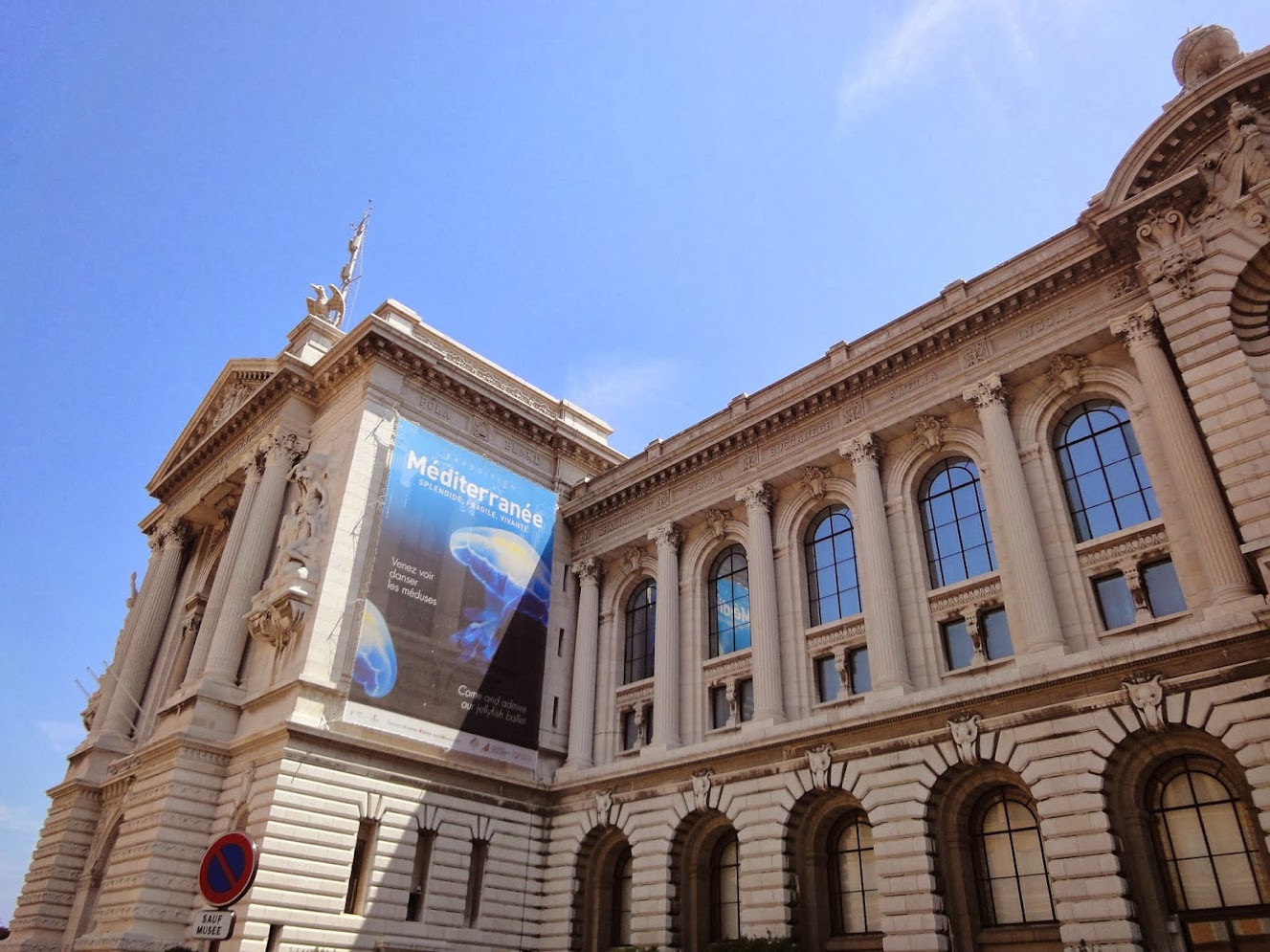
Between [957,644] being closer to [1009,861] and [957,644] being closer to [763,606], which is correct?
[1009,861]

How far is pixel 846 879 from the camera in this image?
24.3 m

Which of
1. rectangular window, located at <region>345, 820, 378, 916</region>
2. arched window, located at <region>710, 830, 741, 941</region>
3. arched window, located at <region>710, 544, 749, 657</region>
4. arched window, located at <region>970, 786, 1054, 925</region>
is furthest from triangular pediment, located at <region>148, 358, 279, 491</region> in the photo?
arched window, located at <region>970, 786, 1054, 925</region>

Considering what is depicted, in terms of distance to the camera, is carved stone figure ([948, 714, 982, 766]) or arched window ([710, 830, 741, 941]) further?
arched window ([710, 830, 741, 941])

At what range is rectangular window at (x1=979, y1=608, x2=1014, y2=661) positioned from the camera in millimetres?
23312

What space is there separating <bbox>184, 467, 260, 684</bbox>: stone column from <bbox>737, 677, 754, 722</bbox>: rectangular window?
724 inches

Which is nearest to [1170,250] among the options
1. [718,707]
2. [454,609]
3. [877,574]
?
[877,574]

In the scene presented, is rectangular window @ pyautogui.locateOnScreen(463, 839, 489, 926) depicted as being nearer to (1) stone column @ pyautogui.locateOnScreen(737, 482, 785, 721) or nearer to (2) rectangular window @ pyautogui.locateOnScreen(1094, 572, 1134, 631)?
(1) stone column @ pyautogui.locateOnScreen(737, 482, 785, 721)

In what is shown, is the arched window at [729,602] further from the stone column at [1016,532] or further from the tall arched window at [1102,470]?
the tall arched window at [1102,470]

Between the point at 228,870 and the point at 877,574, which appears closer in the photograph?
the point at 228,870

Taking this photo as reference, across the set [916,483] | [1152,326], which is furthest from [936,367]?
[1152,326]

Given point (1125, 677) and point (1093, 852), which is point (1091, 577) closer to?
point (1125, 677)

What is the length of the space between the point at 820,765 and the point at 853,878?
3088 millimetres

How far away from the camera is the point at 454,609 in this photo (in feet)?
100

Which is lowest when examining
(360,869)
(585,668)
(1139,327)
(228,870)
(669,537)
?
(228,870)
